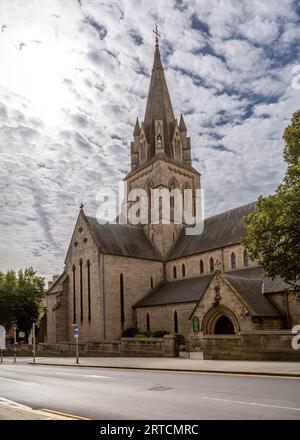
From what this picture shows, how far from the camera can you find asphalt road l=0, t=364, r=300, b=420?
8305mm

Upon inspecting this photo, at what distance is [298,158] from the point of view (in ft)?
63.2

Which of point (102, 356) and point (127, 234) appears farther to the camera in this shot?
point (127, 234)

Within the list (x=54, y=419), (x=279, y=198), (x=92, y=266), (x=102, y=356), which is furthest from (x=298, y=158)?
(x=92, y=266)

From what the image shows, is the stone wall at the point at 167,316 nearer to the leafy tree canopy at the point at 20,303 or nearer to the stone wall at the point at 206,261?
the stone wall at the point at 206,261

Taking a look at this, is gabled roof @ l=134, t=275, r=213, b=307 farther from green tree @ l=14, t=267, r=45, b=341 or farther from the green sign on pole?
green tree @ l=14, t=267, r=45, b=341

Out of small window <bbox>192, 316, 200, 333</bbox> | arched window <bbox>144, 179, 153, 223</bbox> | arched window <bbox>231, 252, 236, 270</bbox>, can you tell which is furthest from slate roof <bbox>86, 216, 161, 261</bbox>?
small window <bbox>192, 316, 200, 333</bbox>

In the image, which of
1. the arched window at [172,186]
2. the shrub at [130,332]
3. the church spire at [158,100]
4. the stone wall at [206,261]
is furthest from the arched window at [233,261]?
the church spire at [158,100]

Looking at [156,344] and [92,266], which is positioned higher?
[92,266]

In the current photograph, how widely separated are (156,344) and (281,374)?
1488 centimetres

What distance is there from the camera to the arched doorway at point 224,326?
101 feet

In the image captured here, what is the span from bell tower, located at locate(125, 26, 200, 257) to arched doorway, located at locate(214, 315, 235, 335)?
17.4 meters

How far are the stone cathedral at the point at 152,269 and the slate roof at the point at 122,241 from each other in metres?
0.13

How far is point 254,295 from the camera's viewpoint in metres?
29.7
